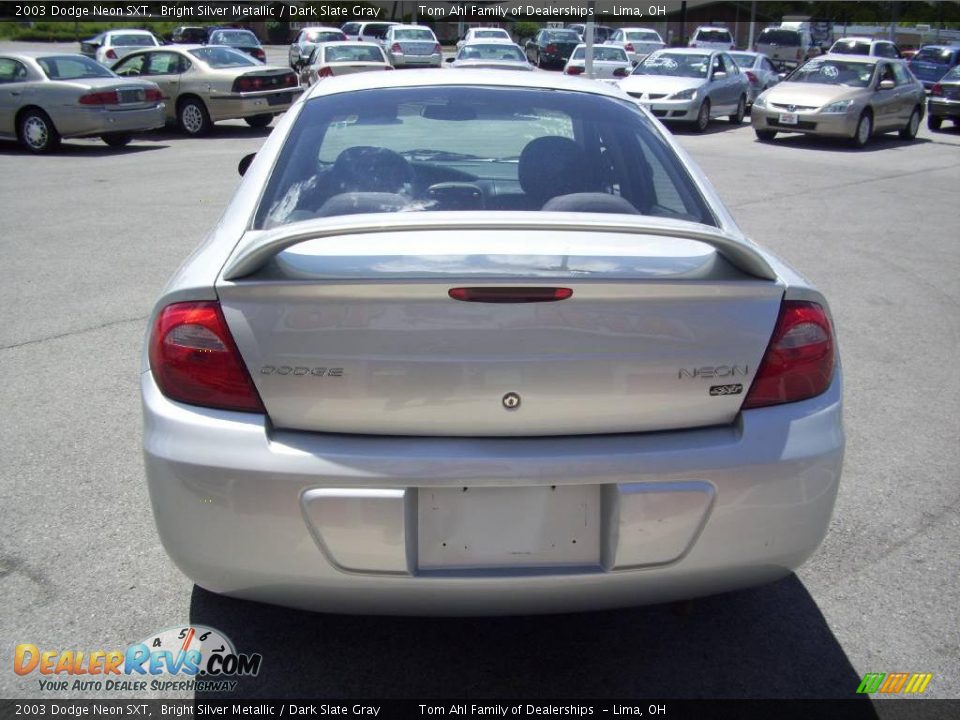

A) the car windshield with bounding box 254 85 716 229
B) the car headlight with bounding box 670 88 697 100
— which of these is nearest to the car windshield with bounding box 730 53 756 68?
the car headlight with bounding box 670 88 697 100

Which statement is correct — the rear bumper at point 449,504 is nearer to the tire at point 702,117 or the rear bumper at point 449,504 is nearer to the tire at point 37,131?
the tire at point 37,131

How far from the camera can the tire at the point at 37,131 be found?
595 inches

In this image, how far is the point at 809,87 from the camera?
A: 57.5ft

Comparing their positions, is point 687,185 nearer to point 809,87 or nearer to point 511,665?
point 511,665

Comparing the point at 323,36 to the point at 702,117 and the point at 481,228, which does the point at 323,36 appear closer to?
the point at 702,117

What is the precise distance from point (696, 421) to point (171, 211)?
860 centimetres

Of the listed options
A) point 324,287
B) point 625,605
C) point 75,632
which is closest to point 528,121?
point 324,287

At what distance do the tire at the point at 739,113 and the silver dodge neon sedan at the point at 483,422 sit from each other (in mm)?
19395

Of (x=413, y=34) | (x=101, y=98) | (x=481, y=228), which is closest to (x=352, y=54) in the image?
(x=101, y=98)

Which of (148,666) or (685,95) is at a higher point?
(148,666)

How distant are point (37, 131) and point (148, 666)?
14.3 metres

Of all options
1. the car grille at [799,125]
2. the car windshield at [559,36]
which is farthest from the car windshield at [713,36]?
the car grille at [799,125]

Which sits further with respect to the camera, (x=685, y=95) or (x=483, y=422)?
(x=685, y=95)

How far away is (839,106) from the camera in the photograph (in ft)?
55.2
